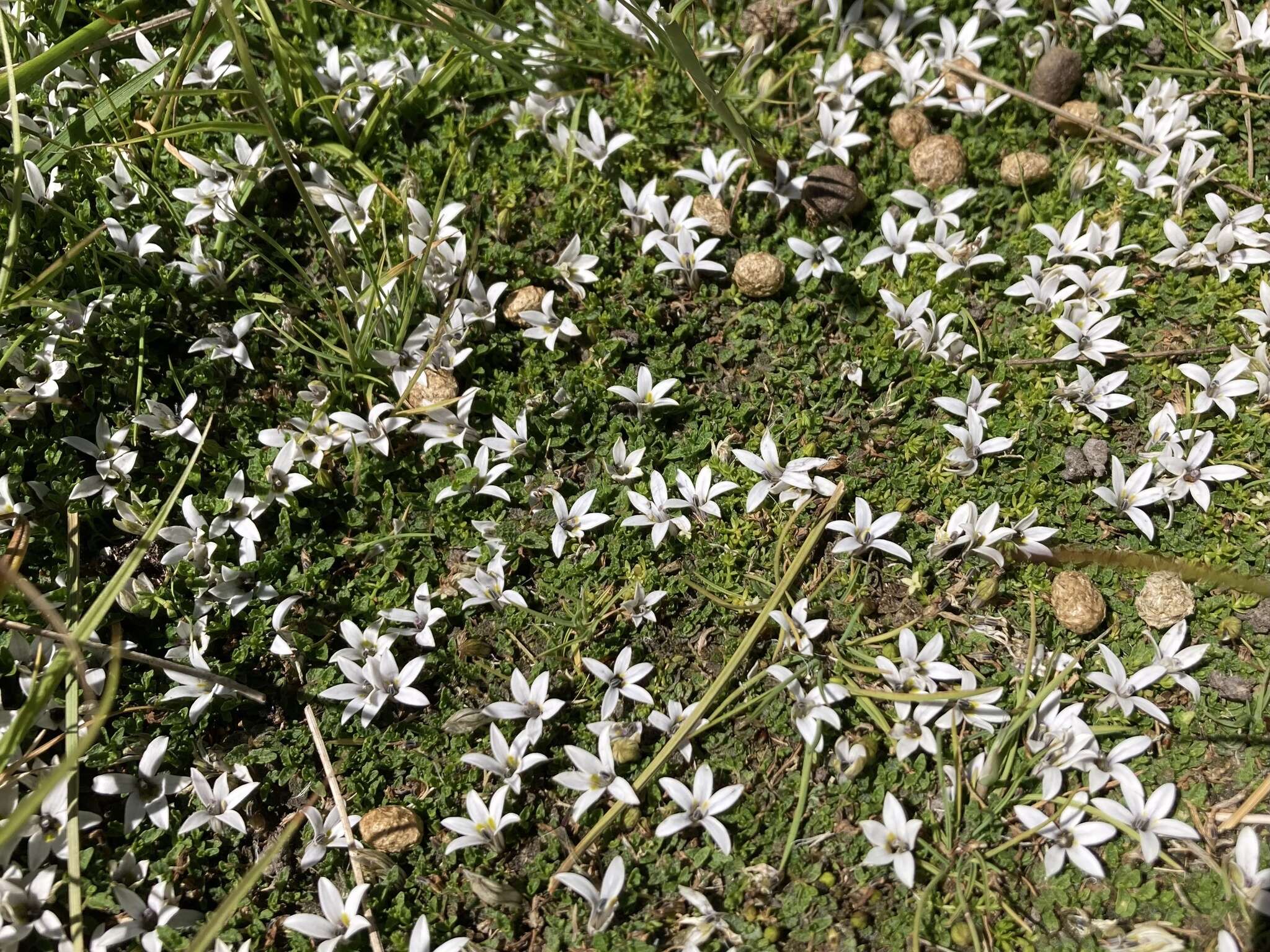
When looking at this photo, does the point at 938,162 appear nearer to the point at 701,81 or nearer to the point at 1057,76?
the point at 1057,76

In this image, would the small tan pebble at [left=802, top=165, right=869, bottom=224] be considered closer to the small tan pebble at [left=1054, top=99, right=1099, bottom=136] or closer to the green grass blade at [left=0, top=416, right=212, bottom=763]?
the small tan pebble at [left=1054, top=99, right=1099, bottom=136]

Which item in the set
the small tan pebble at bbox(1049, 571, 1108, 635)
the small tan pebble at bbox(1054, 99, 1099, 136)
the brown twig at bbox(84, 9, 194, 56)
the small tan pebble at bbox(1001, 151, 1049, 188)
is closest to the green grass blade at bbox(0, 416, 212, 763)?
the brown twig at bbox(84, 9, 194, 56)

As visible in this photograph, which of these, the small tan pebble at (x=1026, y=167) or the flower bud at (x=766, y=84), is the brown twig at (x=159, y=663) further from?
the small tan pebble at (x=1026, y=167)

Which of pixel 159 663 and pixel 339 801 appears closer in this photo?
pixel 159 663

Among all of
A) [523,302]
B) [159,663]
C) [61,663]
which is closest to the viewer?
[61,663]

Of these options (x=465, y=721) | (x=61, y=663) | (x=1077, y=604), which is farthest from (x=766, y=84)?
(x=61, y=663)

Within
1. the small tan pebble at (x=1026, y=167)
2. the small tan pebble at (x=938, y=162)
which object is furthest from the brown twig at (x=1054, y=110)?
the small tan pebble at (x=938, y=162)

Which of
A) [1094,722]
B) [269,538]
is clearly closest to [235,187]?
[269,538]
